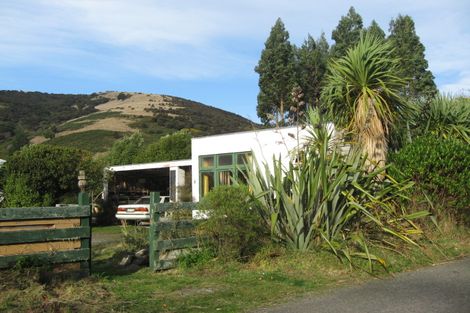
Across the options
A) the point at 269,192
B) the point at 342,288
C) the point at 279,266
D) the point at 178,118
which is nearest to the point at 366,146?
the point at 269,192

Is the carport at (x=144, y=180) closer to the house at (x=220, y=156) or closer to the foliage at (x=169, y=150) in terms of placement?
the house at (x=220, y=156)

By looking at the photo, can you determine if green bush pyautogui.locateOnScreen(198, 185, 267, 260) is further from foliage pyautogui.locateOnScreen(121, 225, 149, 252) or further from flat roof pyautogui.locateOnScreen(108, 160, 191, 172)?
flat roof pyautogui.locateOnScreen(108, 160, 191, 172)

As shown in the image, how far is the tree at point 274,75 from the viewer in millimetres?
32094

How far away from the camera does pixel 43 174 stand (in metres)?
23.9

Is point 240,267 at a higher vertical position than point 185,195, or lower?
lower

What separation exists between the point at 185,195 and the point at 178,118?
194ft

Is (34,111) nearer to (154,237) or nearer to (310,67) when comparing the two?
(310,67)

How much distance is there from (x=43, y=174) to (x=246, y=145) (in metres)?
10.1

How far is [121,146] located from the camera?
45938 millimetres

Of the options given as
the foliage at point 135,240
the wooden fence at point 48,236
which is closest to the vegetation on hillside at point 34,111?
the foliage at point 135,240

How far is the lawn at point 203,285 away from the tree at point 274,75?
877 inches

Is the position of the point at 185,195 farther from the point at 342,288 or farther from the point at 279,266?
the point at 342,288

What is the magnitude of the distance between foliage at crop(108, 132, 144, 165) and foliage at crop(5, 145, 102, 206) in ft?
58.0

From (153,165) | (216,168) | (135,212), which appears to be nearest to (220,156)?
(216,168)
